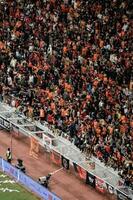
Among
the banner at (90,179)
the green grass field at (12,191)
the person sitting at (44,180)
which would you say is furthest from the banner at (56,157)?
the green grass field at (12,191)

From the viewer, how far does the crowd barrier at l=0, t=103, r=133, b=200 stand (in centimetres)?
3288

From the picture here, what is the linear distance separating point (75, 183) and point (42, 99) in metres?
6.47

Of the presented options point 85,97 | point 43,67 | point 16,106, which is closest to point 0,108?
point 16,106

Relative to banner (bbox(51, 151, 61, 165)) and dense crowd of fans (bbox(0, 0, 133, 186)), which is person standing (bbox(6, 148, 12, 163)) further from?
dense crowd of fans (bbox(0, 0, 133, 186))

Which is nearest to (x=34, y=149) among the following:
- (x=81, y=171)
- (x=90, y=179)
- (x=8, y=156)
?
(x=8, y=156)

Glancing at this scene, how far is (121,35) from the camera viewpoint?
3956 centimetres

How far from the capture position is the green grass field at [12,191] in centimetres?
3375

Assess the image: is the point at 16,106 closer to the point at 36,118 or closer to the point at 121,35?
the point at 36,118

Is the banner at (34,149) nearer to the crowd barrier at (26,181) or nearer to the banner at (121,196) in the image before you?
the crowd barrier at (26,181)

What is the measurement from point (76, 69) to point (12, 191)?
29.9 feet

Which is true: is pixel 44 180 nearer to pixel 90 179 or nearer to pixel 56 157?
pixel 90 179

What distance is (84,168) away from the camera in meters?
34.9

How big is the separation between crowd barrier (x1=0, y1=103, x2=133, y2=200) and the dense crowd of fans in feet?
1.72

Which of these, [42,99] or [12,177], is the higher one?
[42,99]
